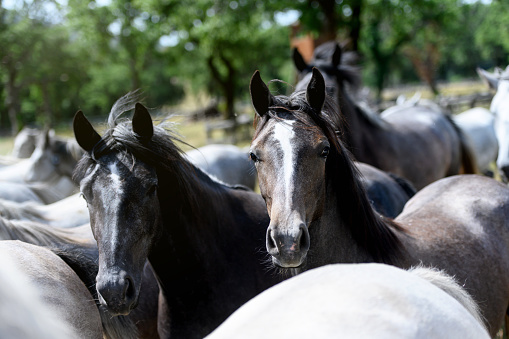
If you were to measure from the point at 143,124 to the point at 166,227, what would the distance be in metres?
0.59

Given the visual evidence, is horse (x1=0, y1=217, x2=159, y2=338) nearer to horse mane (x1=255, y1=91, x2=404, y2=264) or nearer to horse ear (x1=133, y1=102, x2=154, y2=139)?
horse ear (x1=133, y1=102, x2=154, y2=139)

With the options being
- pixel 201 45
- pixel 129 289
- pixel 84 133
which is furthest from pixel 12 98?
pixel 129 289

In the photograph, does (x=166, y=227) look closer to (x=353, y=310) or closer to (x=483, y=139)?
(x=353, y=310)

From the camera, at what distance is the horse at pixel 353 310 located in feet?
3.77

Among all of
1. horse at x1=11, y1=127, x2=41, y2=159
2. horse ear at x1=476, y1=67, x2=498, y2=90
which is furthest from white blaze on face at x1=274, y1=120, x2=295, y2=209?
horse at x1=11, y1=127, x2=41, y2=159

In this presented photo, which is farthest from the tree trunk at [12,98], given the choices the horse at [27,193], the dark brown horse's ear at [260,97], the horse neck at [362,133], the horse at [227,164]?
the dark brown horse's ear at [260,97]

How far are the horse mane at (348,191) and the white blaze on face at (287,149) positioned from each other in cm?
14

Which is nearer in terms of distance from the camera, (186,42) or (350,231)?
(350,231)

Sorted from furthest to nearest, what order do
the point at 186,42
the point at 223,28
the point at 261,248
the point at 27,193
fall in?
1. the point at 186,42
2. the point at 223,28
3. the point at 27,193
4. the point at 261,248

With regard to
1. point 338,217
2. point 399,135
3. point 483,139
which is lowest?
point 483,139

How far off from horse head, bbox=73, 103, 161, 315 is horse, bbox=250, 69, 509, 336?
601 millimetres

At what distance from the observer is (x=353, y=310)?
3.89 feet

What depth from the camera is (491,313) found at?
2.50 metres

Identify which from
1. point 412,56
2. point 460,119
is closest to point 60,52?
point 412,56
